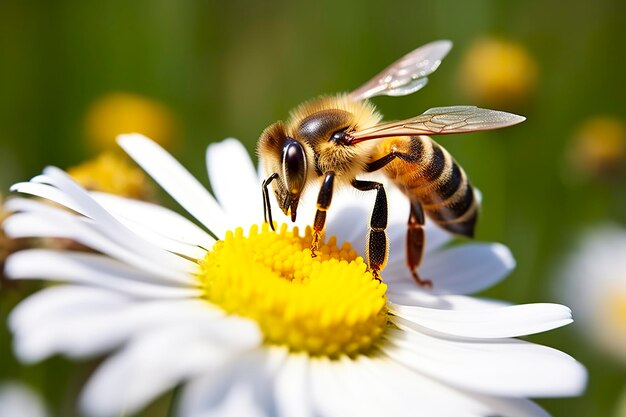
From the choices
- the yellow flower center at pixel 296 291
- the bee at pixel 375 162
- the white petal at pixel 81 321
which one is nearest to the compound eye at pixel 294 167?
the bee at pixel 375 162

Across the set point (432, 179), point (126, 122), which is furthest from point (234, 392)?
point (126, 122)

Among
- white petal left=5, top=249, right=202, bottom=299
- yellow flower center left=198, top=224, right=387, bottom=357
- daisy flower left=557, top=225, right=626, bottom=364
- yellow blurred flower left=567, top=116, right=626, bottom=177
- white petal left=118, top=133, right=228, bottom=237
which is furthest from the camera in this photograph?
daisy flower left=557, top=225, right=626, bottom=364

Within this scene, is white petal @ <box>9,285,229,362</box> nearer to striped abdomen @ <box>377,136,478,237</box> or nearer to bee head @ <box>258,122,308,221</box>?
bee head @ <box>258,122,308,221</box>

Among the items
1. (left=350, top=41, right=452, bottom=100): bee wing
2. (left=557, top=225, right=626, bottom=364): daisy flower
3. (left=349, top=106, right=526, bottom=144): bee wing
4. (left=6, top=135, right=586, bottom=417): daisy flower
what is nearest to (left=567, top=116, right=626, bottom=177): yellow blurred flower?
(left=557, top=225, right=626, bottom=364): daisy flower

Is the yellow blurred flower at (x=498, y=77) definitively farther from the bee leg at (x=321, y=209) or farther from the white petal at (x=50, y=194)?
the white petal at (x=50, y=194)

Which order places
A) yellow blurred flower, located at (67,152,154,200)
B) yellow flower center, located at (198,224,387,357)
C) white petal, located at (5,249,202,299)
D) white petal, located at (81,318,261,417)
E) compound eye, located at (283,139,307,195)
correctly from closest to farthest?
white petal, located at (81,318,261,417)
white petal, located at (5,249,202,299)
yellow flower center, located at (198,224,387,357)
compound eye, located at (283,139,307,195)
yellow blurred flower, located at (67,152,154,200)

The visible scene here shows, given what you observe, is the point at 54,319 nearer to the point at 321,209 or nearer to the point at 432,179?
the point at 321,209
